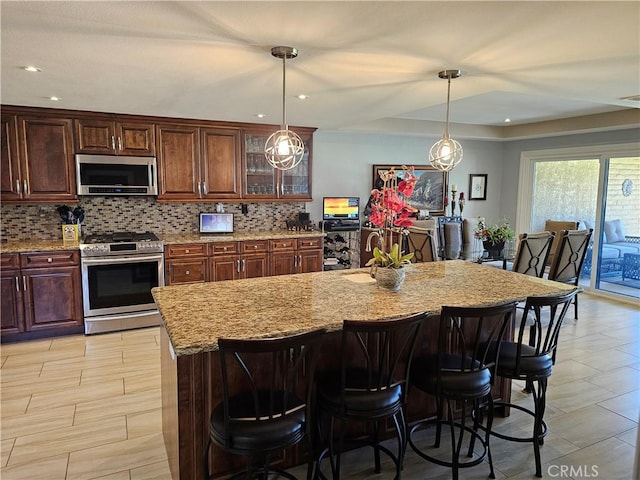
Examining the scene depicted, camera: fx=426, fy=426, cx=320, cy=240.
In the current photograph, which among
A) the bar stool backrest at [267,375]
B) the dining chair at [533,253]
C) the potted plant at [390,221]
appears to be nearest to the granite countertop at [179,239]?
the dining chair at [533,253]

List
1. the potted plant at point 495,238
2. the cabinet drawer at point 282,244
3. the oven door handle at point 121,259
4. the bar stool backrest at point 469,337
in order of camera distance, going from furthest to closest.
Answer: the cabinet drawer at point 282,244, the potted plant at point 495,238, the oven door handle at point 121,259, the bar stool backrest at point 469,337

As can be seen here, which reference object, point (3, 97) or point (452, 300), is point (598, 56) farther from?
point (3, 97)

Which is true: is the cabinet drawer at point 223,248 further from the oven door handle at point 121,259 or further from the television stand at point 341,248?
the television stand at point 341,248

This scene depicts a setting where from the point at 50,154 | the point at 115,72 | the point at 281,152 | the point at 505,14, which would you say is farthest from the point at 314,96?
the point at 50,154

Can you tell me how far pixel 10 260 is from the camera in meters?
4.14

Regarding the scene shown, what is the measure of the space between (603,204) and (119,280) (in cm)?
658

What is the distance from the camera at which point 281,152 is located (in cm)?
275

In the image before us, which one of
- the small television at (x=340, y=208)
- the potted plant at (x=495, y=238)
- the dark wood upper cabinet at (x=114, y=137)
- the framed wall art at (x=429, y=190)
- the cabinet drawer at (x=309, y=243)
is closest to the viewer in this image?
the dark wood upper cabinet at (x=114, y=137)

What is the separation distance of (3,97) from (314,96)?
2830 mm

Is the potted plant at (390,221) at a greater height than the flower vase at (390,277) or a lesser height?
greater

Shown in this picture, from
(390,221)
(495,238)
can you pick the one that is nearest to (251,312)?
(390,221)

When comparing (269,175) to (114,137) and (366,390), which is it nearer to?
(114,137)

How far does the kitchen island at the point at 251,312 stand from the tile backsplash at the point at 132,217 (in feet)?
9.27

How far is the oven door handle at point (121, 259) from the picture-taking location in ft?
14.5
